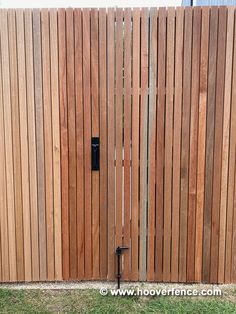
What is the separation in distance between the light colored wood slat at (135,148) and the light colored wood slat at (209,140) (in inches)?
24.7

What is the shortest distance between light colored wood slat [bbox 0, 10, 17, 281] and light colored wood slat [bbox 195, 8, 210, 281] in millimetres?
1702

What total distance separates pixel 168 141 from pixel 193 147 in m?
0.23

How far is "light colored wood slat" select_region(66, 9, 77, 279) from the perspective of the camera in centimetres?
310

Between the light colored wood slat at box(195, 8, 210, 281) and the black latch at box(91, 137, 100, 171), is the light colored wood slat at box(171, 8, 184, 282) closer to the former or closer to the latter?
A: the light colored wood slat at box(195, 8, 210, 281)

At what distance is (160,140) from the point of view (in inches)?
126

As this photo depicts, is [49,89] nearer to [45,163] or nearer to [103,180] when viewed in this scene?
[45,163]

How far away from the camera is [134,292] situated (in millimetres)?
3191

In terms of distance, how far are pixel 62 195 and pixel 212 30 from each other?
197 cm

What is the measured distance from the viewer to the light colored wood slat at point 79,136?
309 centimetres

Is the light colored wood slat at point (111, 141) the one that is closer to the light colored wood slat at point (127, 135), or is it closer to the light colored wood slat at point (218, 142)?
the light colored wood slat at point (127, 135)

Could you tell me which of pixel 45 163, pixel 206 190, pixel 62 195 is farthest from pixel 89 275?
pixel 206 190

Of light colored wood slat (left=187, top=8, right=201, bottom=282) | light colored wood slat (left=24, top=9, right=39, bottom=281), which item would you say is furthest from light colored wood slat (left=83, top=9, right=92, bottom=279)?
light colored wood slat (left=187, top=8, right=201, bottom=282)

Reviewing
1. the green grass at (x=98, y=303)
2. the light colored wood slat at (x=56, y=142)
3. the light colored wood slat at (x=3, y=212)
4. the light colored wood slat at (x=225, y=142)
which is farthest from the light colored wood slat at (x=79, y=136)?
the light colored wood slat at (x=225, y=142)

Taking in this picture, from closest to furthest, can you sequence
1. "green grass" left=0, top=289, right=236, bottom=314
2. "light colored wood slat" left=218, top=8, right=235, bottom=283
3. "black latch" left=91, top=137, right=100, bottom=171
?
"green grass" left=0, top=289, right=236, bottom=314
"light colored wood slat" left=218, top=8, right=235, bottom=283
"black latch" left=91, top=137, right=100, bottom=171
